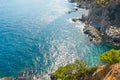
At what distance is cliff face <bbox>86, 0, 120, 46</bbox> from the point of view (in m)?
130


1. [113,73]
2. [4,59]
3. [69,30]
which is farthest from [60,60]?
[113,73]

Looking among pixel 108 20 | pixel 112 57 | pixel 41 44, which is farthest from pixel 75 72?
pixel 108 20

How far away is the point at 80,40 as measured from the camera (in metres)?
133

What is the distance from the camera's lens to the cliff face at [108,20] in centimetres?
13025

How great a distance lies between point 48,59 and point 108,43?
122 ft

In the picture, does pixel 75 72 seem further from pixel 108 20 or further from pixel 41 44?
pixel 108 20

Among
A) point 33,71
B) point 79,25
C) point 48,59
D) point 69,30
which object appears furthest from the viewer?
point 79,25

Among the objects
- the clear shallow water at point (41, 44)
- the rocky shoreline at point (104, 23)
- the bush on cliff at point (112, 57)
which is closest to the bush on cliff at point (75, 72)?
the bush on cliff at point (112, 57)

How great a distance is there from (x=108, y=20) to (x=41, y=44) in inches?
1941

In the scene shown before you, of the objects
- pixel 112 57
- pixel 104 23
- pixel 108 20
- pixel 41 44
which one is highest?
pixel 112 57

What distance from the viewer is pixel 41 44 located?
124938 millimetres

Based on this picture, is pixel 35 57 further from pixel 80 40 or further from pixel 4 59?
pixel 80 40

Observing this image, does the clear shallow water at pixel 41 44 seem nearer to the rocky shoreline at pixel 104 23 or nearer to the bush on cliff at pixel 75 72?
the rocky shoreline at pixel 104 23

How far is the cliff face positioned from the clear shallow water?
9.36m
